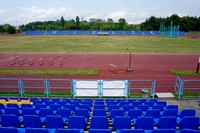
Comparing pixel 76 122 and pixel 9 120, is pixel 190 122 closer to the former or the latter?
pixel 76 122

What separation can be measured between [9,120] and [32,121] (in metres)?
0.85

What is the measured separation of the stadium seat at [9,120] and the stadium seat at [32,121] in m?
0.31

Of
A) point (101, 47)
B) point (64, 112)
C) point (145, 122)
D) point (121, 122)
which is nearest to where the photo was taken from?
point (145, 122)

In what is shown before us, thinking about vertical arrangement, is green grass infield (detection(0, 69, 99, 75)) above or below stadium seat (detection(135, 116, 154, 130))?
below

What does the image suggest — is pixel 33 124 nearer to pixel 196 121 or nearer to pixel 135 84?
pixel 196 121

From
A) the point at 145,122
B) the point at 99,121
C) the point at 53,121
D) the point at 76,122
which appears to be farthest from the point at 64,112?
the point at 145,122

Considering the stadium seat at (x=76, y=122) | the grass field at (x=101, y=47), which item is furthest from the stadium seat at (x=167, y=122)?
the grass field at (x=101, y=47)

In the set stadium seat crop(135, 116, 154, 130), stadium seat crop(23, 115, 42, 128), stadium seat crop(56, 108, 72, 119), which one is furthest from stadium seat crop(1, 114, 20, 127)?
stadium seat crop(135, 116, 154, 130)

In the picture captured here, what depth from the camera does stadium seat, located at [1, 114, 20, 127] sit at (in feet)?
22.8

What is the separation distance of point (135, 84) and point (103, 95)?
4.91 metres

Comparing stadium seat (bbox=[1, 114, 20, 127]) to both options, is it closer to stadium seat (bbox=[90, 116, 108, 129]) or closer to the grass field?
stadium seat (bbox=[90, 116, 108, 129])

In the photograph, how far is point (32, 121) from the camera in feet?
23.2

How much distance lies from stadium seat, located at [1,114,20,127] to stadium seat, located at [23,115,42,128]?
1.01ft

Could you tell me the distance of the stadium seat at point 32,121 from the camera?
23.0 ft
